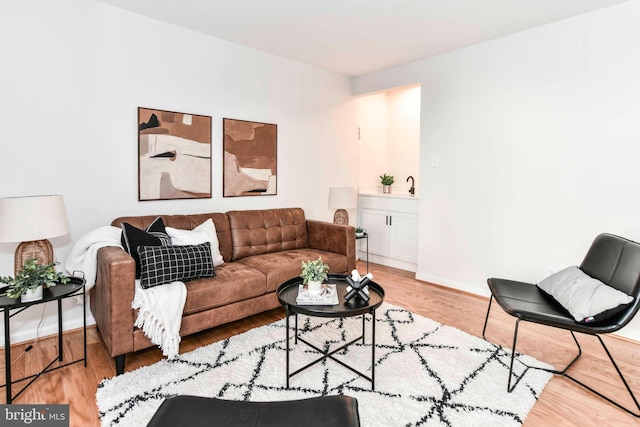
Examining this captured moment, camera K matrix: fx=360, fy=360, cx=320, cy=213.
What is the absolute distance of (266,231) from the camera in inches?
140

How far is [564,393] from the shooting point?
1993 mm

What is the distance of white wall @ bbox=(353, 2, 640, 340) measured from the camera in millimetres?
2734

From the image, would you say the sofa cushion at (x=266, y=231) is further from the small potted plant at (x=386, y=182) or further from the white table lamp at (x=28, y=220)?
the small potted plant at (x=386, y=182)

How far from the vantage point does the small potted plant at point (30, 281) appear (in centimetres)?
189

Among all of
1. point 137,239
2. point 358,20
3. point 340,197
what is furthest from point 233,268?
point 358,20

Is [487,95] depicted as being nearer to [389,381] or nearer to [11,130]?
[389,381]

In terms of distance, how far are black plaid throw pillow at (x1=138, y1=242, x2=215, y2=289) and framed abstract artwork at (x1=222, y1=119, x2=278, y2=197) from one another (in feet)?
3.66

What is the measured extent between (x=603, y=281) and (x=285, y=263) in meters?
2.17

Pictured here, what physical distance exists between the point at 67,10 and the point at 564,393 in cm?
406

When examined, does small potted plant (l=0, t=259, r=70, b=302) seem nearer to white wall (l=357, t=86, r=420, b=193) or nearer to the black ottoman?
the black ottoman

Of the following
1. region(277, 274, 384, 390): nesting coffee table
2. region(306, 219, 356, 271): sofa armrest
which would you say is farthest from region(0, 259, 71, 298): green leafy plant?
region(306, 219, 356, 271): sofa armrest

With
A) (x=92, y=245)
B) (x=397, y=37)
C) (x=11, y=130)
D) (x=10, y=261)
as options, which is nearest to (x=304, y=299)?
(x=92, y=245)

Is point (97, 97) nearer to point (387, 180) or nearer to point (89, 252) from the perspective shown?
point (89, 252)

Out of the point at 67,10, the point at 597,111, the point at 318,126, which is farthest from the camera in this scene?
the point at 318,126
